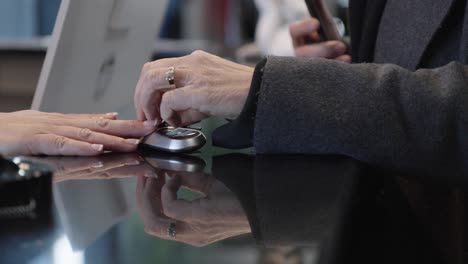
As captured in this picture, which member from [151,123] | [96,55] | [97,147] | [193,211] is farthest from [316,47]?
[193,211]

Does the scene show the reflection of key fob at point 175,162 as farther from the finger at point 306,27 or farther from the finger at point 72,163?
the finger at point 306,27

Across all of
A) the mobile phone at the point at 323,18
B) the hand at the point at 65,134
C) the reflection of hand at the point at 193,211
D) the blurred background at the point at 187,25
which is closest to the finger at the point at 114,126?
the hand at the point at 65,134

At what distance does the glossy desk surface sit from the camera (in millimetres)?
549

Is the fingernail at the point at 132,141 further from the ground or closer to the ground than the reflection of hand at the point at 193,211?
closer to the ground

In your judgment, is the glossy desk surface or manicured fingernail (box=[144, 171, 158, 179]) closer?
the glossy desk surface

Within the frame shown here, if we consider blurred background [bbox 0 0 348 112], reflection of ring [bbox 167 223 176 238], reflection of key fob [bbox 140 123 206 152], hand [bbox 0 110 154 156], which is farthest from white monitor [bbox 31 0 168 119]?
blurred background [bbox 0 0 348 112]

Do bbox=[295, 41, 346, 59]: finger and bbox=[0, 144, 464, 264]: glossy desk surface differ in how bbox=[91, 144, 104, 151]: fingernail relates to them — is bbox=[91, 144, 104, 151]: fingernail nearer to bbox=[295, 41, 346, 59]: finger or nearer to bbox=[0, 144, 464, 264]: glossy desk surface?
bbox=[0, 144, 464, 264]: glossy desk surface

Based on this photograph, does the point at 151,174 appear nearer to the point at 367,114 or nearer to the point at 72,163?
the point at 72,163

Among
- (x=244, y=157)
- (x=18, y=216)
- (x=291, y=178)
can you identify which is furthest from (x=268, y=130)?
(x=18, y=216)

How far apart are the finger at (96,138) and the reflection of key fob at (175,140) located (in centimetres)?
3

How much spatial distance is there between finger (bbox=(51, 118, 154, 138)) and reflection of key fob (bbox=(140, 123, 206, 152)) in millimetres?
29

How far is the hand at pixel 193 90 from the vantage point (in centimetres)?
102

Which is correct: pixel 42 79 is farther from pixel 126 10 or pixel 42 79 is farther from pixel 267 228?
pixel 267 228

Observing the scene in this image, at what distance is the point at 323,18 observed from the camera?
5.30 feet
